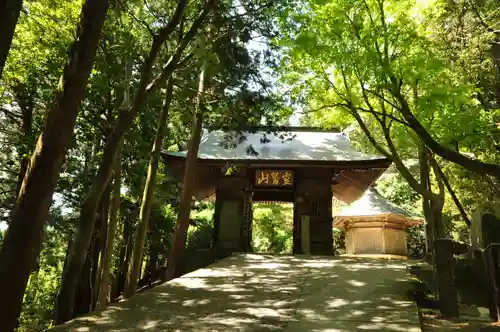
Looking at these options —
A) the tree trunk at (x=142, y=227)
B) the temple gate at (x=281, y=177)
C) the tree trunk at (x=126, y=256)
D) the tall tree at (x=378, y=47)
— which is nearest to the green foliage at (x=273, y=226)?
the tree trunk at (x=126, y=256)

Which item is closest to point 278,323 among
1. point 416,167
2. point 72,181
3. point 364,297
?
point 364,297

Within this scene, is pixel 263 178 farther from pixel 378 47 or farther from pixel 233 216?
pixel 378 47

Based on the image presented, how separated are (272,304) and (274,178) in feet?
30.1

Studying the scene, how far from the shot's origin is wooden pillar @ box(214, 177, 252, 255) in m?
14.5

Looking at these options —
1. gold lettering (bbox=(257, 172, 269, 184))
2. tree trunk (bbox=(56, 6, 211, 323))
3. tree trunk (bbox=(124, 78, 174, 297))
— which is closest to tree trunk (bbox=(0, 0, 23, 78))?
tree trunk (bbox=(56, 6, 211, 323))

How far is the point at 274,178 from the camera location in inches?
610

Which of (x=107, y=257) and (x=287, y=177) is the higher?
(x=287, y=177)

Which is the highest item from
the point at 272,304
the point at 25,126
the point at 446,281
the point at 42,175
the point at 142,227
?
the point at 25,126

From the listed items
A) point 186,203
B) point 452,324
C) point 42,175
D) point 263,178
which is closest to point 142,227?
point 186,203

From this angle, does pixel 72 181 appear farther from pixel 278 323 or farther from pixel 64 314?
pixel 278 323

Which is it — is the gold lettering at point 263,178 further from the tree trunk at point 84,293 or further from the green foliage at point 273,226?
the green foliage at point 273,226

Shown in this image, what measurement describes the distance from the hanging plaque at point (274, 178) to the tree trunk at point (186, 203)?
13.5ft

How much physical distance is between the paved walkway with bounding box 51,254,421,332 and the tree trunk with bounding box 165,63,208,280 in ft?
5.49

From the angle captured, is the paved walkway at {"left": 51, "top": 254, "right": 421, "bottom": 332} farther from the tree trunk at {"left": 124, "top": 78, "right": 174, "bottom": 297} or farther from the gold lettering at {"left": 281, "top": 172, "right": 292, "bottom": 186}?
the gold lettering at {"left": 281, "top": 172, "right": 292, "bottom": 186}
